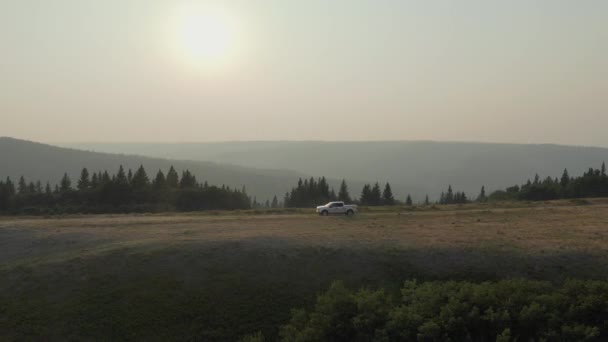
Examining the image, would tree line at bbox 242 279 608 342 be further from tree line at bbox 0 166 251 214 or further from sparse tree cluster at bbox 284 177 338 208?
sparse tree cluster at bbox 284 177 338 208

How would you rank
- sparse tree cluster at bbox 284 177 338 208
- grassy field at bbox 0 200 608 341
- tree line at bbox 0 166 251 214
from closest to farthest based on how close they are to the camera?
grassy field at bbox 0 200 608 341 < tree line at bbox 0 166 251 214 < sparse tree cluster at bbox 284 177 338 208

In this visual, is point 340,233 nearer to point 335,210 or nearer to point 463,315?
point 335,210

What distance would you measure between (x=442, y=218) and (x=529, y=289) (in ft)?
87.8

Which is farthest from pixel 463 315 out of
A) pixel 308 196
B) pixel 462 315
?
pixel 308 196

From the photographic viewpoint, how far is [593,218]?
50000mm

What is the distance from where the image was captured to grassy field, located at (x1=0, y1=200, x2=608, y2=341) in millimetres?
28078

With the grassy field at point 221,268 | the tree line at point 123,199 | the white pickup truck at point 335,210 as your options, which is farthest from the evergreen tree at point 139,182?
the grassy field at point 221,268

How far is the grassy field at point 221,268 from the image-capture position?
28.1 metres

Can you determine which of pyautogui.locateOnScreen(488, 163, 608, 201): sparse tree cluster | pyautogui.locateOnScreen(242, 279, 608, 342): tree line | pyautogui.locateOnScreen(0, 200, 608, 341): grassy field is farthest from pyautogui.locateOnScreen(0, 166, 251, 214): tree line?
pyautogui.locateOnScreen(242, 279, 608, 342): tree line

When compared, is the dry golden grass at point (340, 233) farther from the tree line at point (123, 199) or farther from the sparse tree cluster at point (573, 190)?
the sparse tree cluster at point (573, 190)

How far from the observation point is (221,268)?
32812 millimetres

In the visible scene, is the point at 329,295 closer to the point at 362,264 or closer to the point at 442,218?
the point at 362,264

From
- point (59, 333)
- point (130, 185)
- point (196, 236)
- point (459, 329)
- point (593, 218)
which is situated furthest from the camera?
point (130, 185)

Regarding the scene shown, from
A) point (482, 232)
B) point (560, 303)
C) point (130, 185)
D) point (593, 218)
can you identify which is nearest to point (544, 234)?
point (482, 232)
